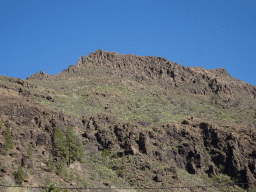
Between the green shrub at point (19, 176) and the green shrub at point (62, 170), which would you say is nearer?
the green shrub at point (19, 176)

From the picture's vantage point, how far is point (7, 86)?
207ft

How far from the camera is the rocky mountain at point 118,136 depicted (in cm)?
4379

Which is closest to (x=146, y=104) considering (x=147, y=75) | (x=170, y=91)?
(x=170, y=91)

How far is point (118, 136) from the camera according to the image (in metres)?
58.3

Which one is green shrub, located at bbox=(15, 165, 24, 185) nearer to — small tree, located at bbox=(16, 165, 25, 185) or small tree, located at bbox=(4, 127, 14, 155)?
small tree, located at bbox=(16, 165, 25, 185)

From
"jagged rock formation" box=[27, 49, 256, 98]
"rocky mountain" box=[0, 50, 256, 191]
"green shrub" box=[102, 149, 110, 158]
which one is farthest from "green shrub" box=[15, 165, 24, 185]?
"jagged rock formation" box=[27, 49, 256, 98]

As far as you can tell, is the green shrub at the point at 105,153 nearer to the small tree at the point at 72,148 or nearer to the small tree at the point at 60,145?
the small tree at the point at 72,148

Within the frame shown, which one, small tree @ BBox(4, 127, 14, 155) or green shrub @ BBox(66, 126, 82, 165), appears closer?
small tree @ BBox(4, 127, 14, 155)

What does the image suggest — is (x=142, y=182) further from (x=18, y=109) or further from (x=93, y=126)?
(x=18, y=109)

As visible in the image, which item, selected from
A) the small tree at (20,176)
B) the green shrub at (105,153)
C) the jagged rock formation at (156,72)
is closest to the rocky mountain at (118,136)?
the green shrub at (105,153)

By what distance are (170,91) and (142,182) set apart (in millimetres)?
61985

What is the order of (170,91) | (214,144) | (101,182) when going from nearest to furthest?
(101,182) < (214,144) < (170,91)

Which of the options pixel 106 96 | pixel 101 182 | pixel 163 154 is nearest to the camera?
pixel 101 182

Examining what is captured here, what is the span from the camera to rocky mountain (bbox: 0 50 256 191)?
43791 millimetres
